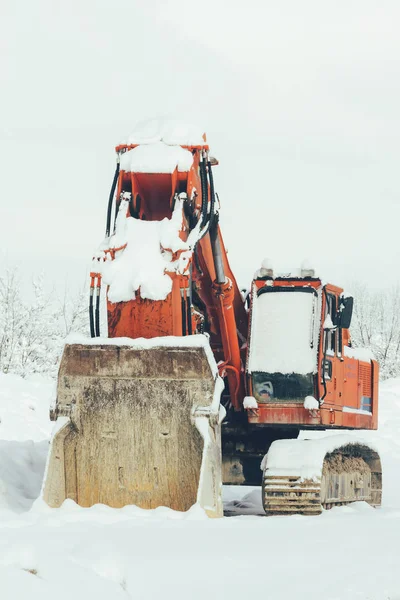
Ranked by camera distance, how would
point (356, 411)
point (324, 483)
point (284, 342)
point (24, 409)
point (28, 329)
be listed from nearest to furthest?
point (324, 483) < point (284, 342) < point (356, 411) < point (24, 409) < point (28, 329)

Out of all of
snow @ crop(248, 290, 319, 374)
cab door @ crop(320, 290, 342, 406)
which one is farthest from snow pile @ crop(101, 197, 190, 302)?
cab door @ crop(320, 290, 342, 406)

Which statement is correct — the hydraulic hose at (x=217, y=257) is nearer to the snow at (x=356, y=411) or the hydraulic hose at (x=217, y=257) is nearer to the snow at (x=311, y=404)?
the snow at (x=311, y=404)

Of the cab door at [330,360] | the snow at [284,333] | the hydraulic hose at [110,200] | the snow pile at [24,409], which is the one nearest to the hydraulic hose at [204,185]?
the hydraulic hose at [110,200]

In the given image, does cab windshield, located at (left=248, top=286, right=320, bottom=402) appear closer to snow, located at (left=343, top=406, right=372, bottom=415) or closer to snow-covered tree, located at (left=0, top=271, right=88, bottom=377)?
snow, located at (left=343, top=406, right=372, bottom=415)

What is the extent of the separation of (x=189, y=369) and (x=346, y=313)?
2.85 m

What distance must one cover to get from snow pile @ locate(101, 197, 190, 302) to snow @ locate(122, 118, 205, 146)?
2.11 ft

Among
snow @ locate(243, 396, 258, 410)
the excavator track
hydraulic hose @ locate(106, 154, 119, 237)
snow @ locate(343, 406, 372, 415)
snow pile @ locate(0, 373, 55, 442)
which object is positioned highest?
hydraulic hose @ locate(106, 154, 119, 237)

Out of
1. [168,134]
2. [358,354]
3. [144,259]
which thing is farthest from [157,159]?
[358,354]

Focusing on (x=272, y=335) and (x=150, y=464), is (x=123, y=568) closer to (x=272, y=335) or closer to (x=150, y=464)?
(x=150, y=464)

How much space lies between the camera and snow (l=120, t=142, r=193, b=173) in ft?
33.0

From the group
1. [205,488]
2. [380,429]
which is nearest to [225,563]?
[205,488]

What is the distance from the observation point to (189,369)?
9.30 m

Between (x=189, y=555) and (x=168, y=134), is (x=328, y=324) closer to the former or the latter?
(x=168, y=134)

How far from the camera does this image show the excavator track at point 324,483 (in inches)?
398
